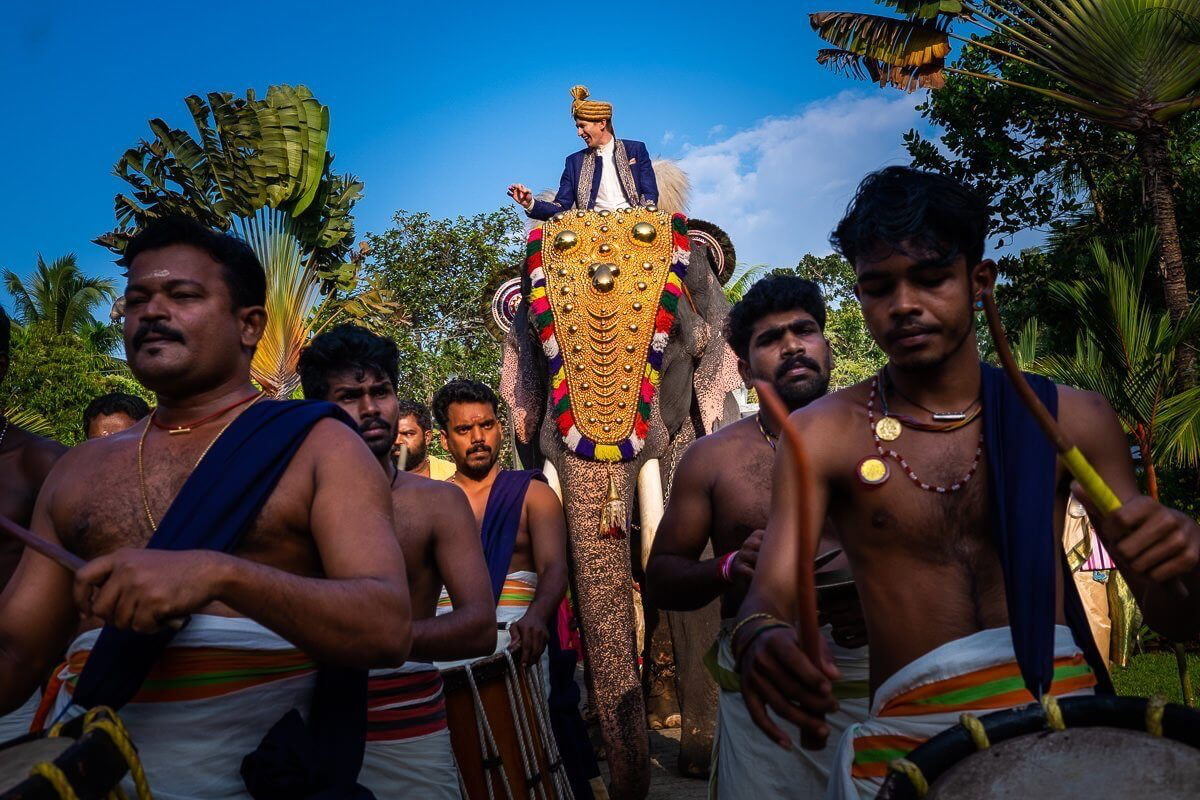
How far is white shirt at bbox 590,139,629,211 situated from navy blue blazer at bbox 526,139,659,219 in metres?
0.01

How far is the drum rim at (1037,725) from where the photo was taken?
169 cm

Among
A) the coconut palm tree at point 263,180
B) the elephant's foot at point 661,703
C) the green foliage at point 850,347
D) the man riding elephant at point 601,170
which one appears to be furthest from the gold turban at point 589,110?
the green foliage at point 850,347

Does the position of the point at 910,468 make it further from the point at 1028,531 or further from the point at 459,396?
the point at 459,396

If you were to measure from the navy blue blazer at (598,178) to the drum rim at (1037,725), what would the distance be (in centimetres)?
619

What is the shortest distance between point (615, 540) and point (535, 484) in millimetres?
491

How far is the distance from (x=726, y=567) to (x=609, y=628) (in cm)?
204

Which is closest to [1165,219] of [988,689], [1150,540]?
[988,689]

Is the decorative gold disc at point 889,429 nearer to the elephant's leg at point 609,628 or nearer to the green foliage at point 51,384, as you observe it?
the elephant's leg at point 609,628

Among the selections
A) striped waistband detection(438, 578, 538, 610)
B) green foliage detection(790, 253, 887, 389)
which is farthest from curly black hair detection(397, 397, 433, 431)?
green foliage detection(790, 253, 887, 389)

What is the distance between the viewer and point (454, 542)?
12.7 ft

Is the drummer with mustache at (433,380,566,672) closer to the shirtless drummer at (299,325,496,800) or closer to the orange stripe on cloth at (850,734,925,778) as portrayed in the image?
the shirtless drummer at (299,325,496,800)

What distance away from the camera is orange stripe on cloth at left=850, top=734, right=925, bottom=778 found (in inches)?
94.7

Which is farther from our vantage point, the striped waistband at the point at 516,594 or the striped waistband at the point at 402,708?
the striped waistband at the point at 516,594

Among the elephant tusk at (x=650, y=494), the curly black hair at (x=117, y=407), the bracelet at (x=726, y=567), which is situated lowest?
the bracelet at (x=726, y=567)
